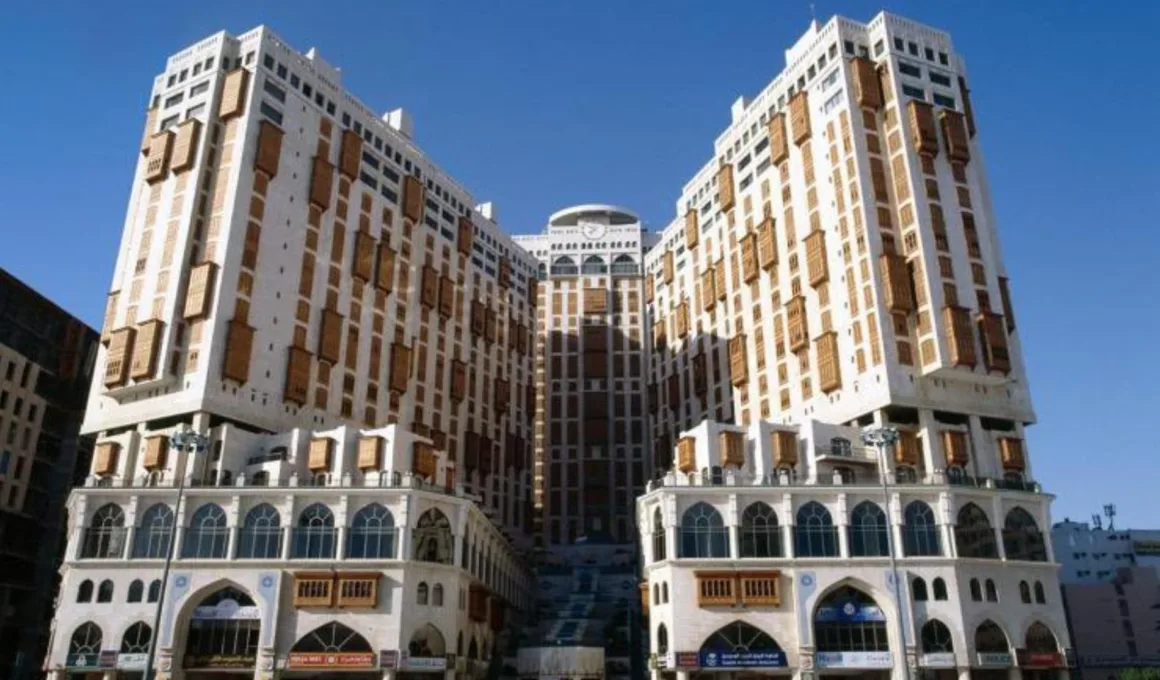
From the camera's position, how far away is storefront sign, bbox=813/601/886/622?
2825 inches

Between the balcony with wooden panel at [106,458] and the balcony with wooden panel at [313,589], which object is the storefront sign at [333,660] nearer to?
the balcony with wooden panel at [313,589]

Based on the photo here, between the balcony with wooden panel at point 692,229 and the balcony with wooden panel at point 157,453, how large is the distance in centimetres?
6905

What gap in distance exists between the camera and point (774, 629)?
71.3 metres

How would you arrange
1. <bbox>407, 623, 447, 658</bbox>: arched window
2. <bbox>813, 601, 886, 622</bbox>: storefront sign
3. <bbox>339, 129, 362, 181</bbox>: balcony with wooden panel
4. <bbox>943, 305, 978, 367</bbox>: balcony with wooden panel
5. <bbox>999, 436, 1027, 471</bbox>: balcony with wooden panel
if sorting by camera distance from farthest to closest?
<bbox>339, 129, 362, 181</bbox>: balcony with wooden panel → <bbox>999, 436, 1027, 471</bbox>: balcony with wooden panel → <bbox>943, 305, 978, 367</bbox>: balcony with wooden panel → <bbox>407, 623, 447, 658</bbox>: arched window → <bbox>813, 601, 886, 622</bbox>: storefront sign

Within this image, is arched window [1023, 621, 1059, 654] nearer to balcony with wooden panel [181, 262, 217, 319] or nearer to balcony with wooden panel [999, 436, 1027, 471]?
balcony with wooden panel [999, 436, 1027, 471]

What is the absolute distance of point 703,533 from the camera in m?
74.6

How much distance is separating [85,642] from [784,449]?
2308 inches

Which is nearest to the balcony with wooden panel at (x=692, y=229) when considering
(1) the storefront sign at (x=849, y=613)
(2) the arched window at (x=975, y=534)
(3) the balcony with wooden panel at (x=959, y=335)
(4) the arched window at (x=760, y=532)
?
(3) the balcony with wooden panel at (x=959, y=335)

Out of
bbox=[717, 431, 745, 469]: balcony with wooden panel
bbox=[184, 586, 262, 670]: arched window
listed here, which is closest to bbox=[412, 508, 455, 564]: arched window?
bbox=[184, 586, 262, 670]: arched window

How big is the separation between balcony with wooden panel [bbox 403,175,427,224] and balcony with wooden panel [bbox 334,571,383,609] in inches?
2042

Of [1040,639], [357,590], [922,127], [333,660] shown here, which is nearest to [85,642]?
[333,660]

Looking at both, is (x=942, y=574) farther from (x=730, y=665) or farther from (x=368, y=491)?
(x=368, y=491)

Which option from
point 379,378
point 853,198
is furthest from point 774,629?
point 379,378

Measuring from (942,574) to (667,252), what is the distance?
68.5 metres
